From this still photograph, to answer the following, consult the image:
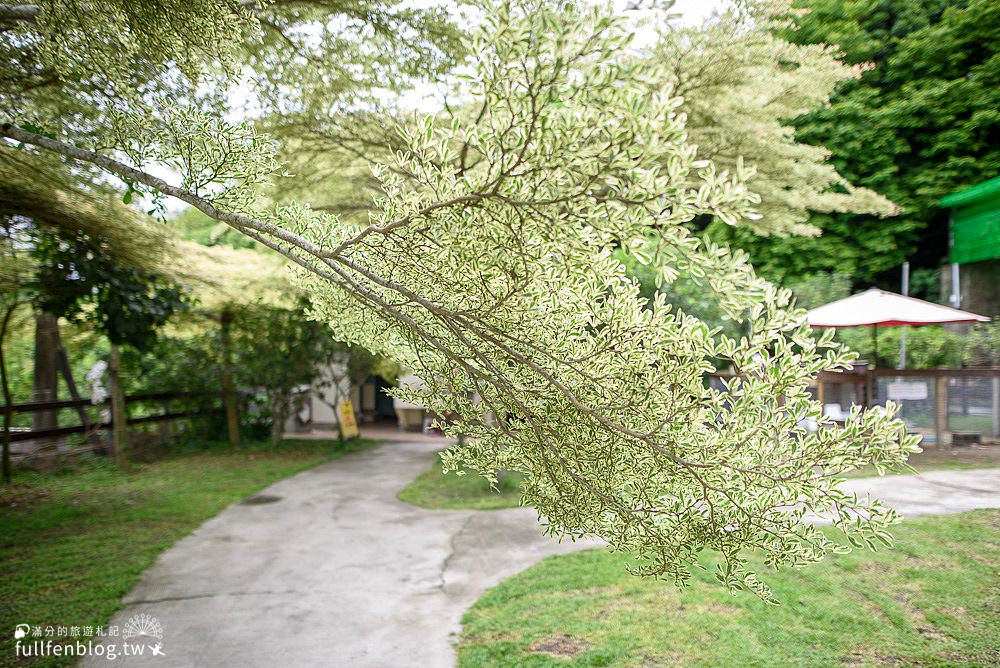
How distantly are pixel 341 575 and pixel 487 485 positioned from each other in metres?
3.51

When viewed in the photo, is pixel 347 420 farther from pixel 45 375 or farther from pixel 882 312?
pixel 882 312

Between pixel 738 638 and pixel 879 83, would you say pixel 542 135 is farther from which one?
pixel 879 83

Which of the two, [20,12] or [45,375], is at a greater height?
[20,12]

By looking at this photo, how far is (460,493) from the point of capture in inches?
336

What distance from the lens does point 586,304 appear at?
2.38m

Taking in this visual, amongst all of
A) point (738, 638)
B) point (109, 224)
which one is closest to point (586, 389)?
point (738, 638)

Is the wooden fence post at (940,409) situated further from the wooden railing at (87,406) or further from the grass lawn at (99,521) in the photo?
the wooden railing at (87,406)

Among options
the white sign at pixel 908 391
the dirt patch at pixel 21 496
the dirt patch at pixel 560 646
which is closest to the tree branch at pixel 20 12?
the dirt patch at pixel 560 646

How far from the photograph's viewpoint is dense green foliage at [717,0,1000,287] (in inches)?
258

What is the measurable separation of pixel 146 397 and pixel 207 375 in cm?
116

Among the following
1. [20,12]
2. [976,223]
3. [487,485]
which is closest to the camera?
[20,12]

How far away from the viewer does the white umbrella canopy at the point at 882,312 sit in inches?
292

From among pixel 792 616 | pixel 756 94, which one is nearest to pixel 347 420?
pixel 756 94

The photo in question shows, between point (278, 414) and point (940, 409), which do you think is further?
point (278, 414)
